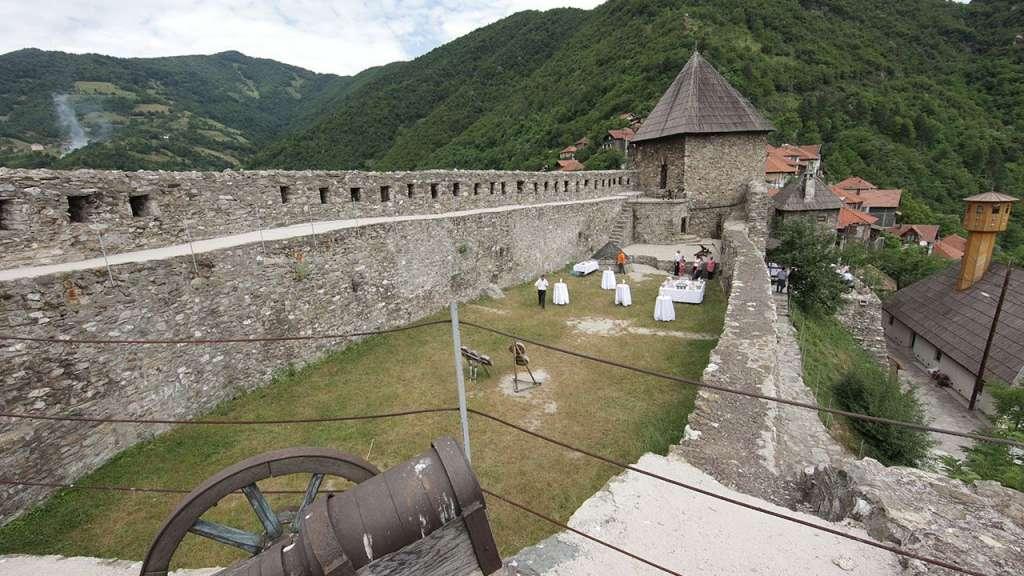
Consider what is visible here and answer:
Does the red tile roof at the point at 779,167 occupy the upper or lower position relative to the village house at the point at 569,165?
lower

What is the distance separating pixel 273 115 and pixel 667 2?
94.9 m

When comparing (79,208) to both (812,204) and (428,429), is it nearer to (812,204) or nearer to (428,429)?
(428,429)

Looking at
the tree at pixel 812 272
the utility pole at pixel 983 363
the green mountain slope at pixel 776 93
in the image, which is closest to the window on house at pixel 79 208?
the tree at pixel 812 272

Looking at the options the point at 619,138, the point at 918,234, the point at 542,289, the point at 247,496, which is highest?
the point at 619,138

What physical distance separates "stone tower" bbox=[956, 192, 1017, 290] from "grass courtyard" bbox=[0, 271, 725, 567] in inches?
561

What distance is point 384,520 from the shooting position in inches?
55.4

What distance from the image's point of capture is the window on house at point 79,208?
572cm

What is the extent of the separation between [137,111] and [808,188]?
10429 centimetres

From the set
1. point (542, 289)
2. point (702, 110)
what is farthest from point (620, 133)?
point (542, 289)

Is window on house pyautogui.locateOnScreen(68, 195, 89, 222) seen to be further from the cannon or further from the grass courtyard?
the cannon

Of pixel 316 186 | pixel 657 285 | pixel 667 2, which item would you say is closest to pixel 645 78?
pixel 667 2

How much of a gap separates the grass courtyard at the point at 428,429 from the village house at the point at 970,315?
1056 cm

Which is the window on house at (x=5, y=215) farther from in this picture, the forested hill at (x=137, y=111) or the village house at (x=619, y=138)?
the forested hill at (x=137, y=111)

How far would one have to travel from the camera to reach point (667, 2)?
67000 mm
